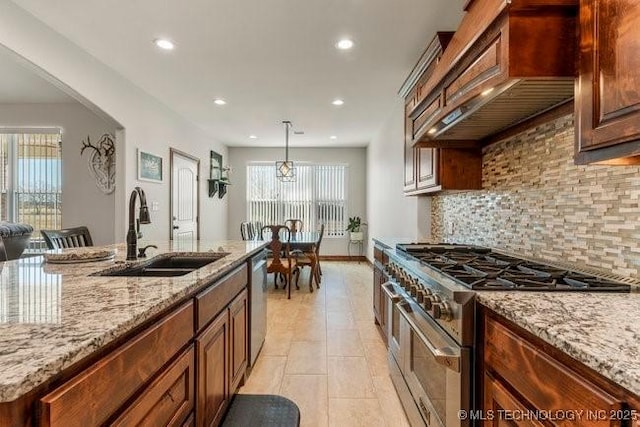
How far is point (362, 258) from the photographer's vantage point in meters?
7.94

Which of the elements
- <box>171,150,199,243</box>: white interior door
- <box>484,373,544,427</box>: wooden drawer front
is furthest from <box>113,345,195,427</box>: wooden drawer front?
<box>171,150,199,243</box>: white interior door

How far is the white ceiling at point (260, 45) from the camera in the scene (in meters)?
2.41

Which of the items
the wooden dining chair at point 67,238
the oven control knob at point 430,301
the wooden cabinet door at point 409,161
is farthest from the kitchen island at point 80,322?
the wooden dining chair at point 67,238

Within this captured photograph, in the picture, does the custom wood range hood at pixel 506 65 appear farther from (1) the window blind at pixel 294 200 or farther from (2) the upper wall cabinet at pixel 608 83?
(1) the window blind at pixel 294 200

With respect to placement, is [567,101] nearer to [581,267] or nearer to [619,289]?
[581,267]

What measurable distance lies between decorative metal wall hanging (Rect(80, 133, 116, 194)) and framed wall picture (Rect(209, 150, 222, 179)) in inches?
93.8

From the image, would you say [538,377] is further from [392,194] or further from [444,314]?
[392,194]

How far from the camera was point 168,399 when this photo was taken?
1.15m

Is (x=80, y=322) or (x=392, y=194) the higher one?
(x=392, y=194)

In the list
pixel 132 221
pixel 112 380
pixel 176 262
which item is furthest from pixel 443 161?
pixel 112 380

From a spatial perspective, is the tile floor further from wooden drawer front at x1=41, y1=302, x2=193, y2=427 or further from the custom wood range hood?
the custom wood range hood

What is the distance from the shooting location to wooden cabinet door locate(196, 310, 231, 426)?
57.0 inches

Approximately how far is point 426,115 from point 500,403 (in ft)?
5.44

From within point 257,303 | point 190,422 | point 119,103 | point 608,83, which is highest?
point 119,103
